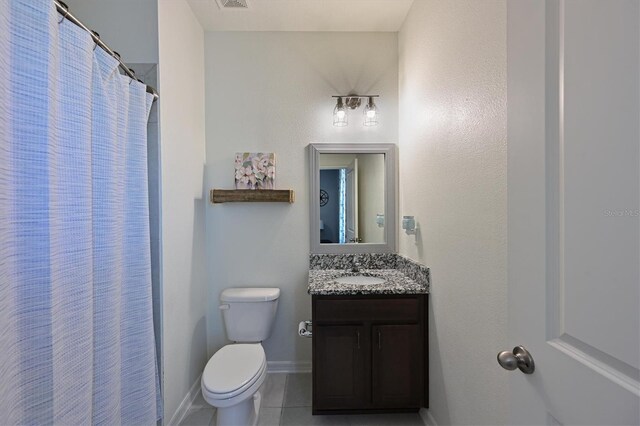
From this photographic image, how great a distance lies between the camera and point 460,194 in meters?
1.35

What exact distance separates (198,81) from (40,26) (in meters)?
1.41

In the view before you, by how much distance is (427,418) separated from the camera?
5.67ft

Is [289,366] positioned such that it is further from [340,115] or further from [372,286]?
[340,115]

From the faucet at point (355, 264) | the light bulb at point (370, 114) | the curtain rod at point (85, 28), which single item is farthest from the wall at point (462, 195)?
the curtain rod at point (85, 28)

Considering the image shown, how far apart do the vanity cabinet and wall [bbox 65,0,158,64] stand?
170cm

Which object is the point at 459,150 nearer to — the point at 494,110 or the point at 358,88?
the point at 494,110

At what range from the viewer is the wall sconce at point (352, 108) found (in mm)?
2289

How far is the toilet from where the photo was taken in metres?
1.49

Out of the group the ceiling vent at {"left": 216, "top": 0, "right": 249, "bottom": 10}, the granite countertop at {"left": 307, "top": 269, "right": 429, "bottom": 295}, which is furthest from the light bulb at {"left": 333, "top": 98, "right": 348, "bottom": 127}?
the granite countertop at {"left": 307, "top": 269, "right": 429, "bottom": 295}

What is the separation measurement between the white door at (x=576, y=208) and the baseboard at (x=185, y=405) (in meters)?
1.82

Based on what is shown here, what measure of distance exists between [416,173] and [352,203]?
1.89 feet

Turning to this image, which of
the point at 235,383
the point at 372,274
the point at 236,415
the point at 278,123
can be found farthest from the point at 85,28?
the point at 372,274

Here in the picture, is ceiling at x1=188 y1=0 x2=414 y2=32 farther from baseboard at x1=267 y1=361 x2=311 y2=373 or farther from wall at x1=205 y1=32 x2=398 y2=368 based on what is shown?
baseboard at x1=267 y1=361 x2=311 y2=373

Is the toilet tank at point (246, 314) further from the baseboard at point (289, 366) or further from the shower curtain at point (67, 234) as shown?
the shower curtain at point (67, 234)
